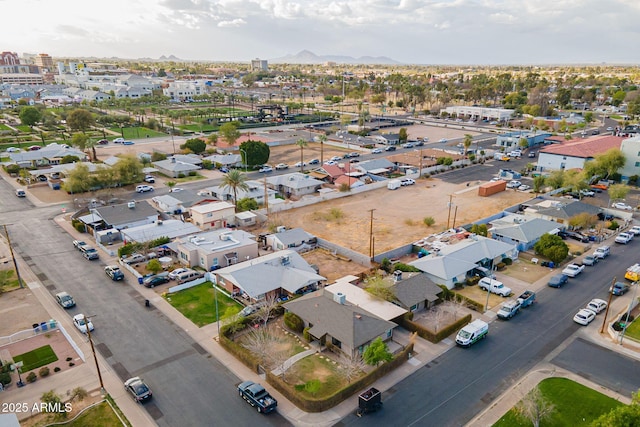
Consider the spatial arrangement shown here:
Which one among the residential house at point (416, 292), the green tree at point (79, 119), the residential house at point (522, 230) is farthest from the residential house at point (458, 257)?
the green tree at point (79, 119)

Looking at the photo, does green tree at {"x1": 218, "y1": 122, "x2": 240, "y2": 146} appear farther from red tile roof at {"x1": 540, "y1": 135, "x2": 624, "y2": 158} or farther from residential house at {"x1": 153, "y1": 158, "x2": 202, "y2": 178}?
red tile roof at {"x1": 540, "y1": 135, "x2": 624, "y2": 158}

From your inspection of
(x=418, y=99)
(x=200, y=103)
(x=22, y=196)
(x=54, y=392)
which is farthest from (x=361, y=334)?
(x=200, y=103)

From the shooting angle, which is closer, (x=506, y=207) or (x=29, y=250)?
(x=29, y=250)

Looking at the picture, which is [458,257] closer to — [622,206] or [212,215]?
[212,215]

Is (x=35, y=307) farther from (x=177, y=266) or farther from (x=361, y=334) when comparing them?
(x=361, y=334)

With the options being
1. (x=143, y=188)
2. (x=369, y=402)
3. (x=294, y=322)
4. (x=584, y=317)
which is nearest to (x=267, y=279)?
(x=294, y=322)

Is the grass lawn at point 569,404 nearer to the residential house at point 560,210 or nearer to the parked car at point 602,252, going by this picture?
the parked car at point 602,252
